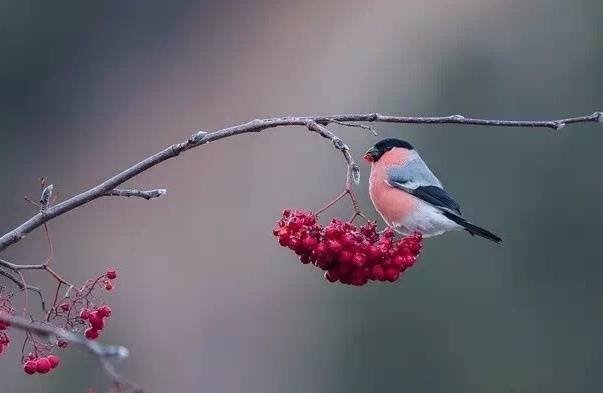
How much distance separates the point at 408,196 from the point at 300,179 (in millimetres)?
5680

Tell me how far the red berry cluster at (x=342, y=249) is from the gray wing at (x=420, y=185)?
784 mm

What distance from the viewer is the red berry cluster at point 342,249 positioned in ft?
6.16

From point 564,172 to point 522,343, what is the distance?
1247mm

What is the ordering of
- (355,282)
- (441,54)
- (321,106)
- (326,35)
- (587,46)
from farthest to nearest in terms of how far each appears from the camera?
1. (326,35)
2. (321,106)
3. (441,54)
4. (587,46)
5. (355,282)

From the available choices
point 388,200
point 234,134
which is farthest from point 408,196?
point 234,134

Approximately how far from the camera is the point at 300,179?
331 inches

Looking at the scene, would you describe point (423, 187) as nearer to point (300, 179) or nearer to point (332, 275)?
point (332, 275)

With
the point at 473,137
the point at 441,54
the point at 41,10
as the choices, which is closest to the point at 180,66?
the point at 41,10

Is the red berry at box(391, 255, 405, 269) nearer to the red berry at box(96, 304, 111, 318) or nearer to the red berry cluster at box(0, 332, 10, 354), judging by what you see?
the red berry at box(96, 304, 111, 318)

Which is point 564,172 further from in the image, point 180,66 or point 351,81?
point 180,66

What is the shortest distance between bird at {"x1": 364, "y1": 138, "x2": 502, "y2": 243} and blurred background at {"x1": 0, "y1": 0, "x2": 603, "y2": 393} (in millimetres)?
3773

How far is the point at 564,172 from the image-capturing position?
7.09 m

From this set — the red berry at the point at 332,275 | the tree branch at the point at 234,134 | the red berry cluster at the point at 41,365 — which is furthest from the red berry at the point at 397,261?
the red berry cluster at the point at 41,365

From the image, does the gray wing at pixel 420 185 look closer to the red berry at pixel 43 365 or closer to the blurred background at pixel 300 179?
the red berry at pixel 43 365
